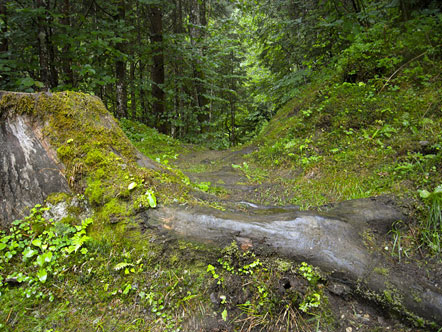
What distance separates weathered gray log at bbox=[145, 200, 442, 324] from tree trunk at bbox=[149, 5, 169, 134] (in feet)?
28.3

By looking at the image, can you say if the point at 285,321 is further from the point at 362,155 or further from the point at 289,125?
the point at 289,125

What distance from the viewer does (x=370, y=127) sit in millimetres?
4953

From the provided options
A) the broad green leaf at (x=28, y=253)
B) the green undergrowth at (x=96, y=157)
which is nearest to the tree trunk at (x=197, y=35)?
the green undergrowth at (x=96, y=157)

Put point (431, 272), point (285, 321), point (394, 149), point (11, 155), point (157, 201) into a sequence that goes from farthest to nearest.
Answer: point (394, 149)
point (11, 155)
point (157, 201)
point (431, 272)
point (285, 321)

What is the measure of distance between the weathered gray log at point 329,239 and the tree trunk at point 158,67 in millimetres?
8619

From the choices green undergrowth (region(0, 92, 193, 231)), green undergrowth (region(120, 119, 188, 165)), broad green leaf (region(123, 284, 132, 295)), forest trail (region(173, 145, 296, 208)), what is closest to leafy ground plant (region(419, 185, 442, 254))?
forest trail (region(173, 145, 296, 208))

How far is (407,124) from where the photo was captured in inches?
173

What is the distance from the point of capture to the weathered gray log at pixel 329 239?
2072mm

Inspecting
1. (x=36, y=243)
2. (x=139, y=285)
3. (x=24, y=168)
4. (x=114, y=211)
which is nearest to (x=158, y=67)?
(x=24, y=168)

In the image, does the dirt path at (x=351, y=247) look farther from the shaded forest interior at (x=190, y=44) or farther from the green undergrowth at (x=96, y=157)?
the shaded forest interior at (x=190, y=44)

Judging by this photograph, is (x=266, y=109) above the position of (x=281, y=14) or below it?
below

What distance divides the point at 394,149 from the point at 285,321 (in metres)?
3.59

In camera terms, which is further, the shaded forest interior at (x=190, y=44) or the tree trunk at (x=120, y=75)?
the tree trunk at (x=120, y=75)

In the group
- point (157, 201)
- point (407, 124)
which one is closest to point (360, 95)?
point (407, 124)
